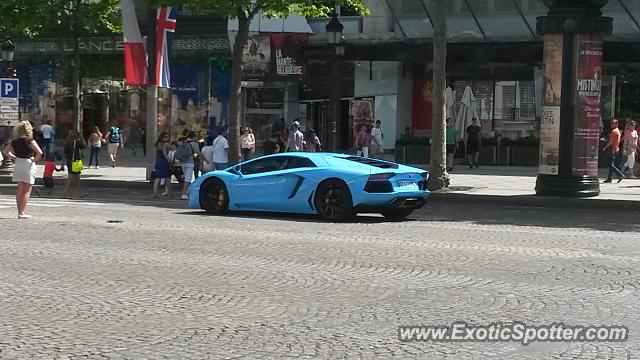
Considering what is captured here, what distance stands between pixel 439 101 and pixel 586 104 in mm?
3640

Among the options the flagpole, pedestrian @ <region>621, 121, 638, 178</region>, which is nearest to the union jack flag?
the flagpole

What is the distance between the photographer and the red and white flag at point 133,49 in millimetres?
27784

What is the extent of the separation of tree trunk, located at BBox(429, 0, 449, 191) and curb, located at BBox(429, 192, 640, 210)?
673mm

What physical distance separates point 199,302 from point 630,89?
108 ft

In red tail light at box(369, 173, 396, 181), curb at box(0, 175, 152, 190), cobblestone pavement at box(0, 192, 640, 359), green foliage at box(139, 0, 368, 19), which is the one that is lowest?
curb at box(0, 175, 152, 190)

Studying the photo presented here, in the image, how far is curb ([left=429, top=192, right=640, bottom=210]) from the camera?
20984mm

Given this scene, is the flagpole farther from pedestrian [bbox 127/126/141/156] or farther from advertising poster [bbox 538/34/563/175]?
pedestrian [bbox 127/126/141/156]

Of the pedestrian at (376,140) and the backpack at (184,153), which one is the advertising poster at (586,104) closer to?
the backpack at (184,153)

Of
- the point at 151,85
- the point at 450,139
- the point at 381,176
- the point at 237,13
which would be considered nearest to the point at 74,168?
the point at 151,85

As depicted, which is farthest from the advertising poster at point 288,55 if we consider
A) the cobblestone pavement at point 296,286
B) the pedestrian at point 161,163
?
the cobblestone pavement at point 296,286

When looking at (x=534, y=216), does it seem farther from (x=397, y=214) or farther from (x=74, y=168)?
(x=74, y=168)

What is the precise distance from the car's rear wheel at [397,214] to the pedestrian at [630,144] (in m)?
11.6

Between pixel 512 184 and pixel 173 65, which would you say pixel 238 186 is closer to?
pixel 512 184

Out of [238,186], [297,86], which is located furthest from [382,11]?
[238,186]
